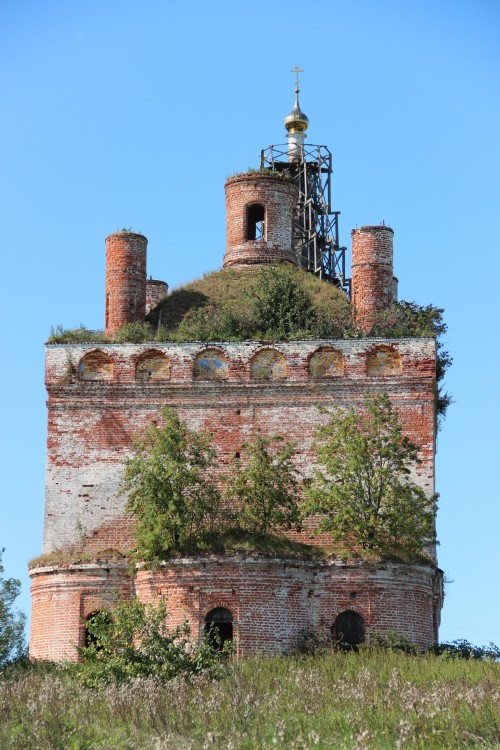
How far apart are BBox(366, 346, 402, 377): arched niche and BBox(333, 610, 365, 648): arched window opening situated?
5010mm

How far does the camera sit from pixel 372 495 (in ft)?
98.7

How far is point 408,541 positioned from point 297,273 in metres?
7.52

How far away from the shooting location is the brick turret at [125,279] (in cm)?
3384

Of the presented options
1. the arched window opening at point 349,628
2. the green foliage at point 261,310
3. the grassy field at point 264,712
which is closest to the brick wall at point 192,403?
the green foliage at point 261,310

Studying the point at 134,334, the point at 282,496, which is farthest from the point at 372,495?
the point at 134,334

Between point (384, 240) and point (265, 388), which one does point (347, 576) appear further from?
point (384, 240)

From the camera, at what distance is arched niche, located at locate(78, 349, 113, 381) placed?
3256cm

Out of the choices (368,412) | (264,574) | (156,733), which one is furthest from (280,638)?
(156,733)

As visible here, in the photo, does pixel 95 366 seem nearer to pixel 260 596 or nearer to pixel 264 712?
pixel 260 596

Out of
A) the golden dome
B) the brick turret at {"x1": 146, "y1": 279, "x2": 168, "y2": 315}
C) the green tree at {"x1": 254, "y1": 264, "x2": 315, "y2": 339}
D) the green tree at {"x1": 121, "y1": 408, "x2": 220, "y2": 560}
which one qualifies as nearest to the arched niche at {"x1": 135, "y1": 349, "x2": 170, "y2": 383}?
the green tree at {"x1": 121, "y1": 408, "x2": 220, "y2": 560}

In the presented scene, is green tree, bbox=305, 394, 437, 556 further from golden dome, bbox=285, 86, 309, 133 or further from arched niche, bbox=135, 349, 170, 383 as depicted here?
golden dome, bbox=285, 86, 309, 133

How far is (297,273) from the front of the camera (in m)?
35.1

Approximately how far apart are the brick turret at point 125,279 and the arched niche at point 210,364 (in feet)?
7.16

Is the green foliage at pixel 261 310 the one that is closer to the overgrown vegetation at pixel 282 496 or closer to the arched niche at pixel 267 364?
the arched niche at pixel 267 364
